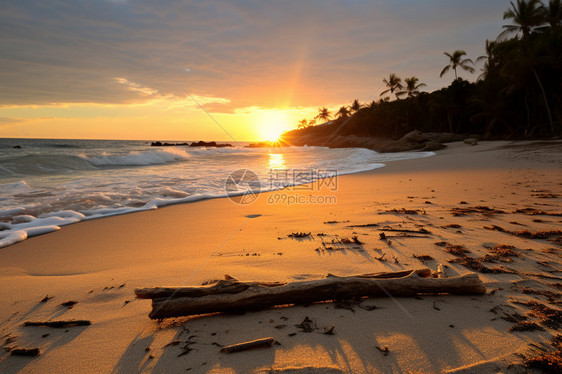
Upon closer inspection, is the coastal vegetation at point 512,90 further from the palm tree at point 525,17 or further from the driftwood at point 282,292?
the driftwood at point 282,292

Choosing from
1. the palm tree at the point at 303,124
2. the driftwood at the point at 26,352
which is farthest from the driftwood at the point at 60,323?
the palm tree at the point at 303,124

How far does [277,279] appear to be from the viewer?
2.43 meters

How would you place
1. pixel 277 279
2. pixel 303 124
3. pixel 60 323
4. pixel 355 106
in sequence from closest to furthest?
pixel 60 323 < pixel 277 279 < pixel 355 106 < pixel 303 124

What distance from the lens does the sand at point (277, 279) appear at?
1519mm

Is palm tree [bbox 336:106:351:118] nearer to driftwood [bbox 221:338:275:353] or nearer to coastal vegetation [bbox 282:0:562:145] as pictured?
coastal vegetation [bbox 282:0:562:145]

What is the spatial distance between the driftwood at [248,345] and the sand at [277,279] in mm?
32

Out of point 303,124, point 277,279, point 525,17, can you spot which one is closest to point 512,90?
point 525,17

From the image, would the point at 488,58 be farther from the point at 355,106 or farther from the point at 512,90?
the point at 355,106

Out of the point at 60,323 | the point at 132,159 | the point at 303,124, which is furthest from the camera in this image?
the point at 303,124

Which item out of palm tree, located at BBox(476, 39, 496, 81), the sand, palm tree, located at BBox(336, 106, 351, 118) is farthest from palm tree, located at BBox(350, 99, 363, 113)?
the sand

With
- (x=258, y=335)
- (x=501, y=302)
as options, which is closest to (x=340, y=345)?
(x=258, y=335)

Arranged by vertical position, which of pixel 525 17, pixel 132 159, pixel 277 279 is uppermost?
pixel 525 17

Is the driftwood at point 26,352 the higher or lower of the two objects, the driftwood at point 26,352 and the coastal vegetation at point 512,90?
the lower

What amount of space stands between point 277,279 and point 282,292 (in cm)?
50
